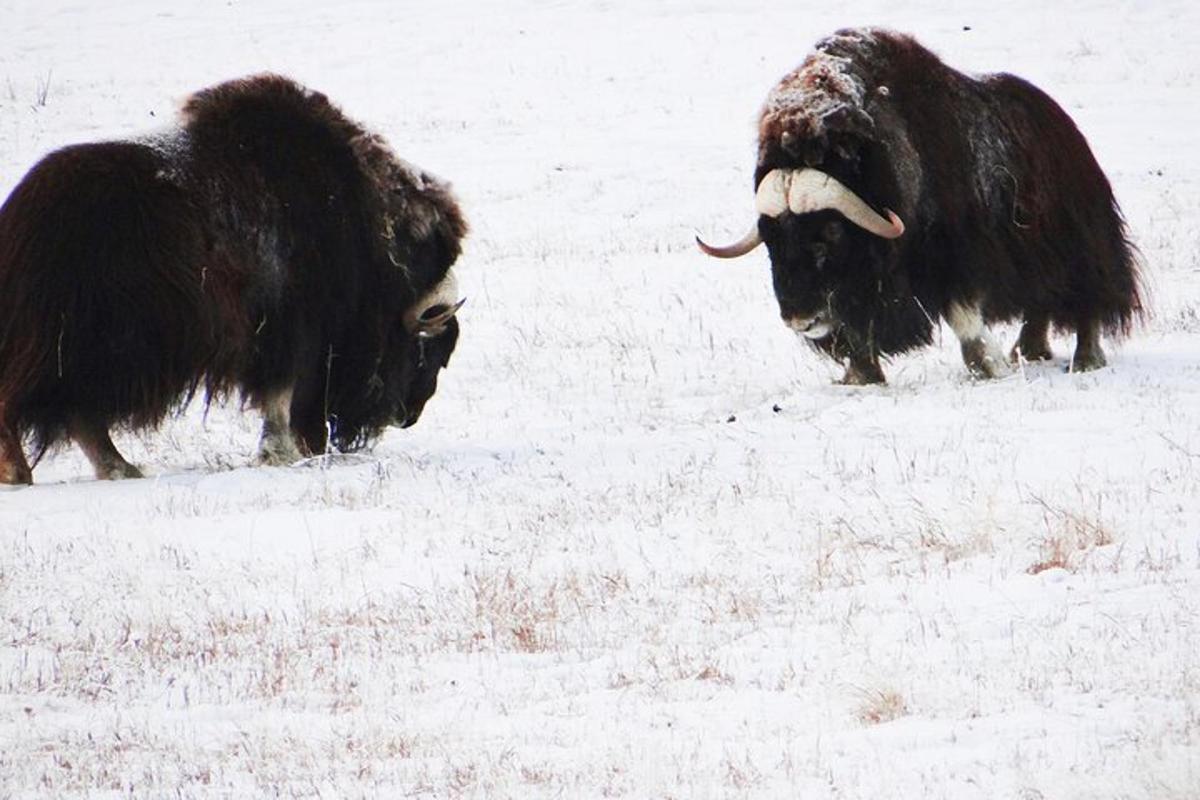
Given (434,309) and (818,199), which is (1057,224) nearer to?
(818,199)

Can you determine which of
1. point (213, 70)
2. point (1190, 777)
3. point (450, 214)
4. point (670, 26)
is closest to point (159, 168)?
point (450, 214)

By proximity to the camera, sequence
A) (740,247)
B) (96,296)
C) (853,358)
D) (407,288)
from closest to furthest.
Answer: (96,296), (407,288), (853,358), (740,247)

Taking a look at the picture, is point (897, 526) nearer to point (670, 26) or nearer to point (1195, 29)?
point (1195, 29)

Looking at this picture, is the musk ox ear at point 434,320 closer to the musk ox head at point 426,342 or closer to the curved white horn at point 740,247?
the musk ox head at point 426,342

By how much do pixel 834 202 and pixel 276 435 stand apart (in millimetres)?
2897

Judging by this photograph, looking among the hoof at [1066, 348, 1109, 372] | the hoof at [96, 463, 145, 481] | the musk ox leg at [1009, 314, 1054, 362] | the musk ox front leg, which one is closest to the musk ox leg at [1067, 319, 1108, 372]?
the hoof at [1066, 348, 1109, 372]

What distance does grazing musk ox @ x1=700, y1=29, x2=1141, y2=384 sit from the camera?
8508 millimetres

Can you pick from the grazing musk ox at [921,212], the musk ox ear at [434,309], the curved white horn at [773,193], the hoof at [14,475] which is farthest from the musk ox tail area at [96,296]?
the grazing musk ox at [921,212]

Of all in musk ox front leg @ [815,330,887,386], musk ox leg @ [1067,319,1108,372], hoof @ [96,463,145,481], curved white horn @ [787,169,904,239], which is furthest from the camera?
musk ox leg @ [1067,319,1108,372]

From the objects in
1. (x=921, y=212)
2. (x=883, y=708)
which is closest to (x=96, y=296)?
(x=921, y=212)

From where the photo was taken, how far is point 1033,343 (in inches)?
376

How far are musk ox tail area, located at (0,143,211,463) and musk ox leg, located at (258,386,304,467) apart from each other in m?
0.59

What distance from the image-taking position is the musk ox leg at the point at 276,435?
8.02 metres

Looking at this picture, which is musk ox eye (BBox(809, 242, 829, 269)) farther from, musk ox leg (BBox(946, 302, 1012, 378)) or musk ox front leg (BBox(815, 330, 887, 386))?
musk ox leg (BBox(946, 302, 1012, 378))
